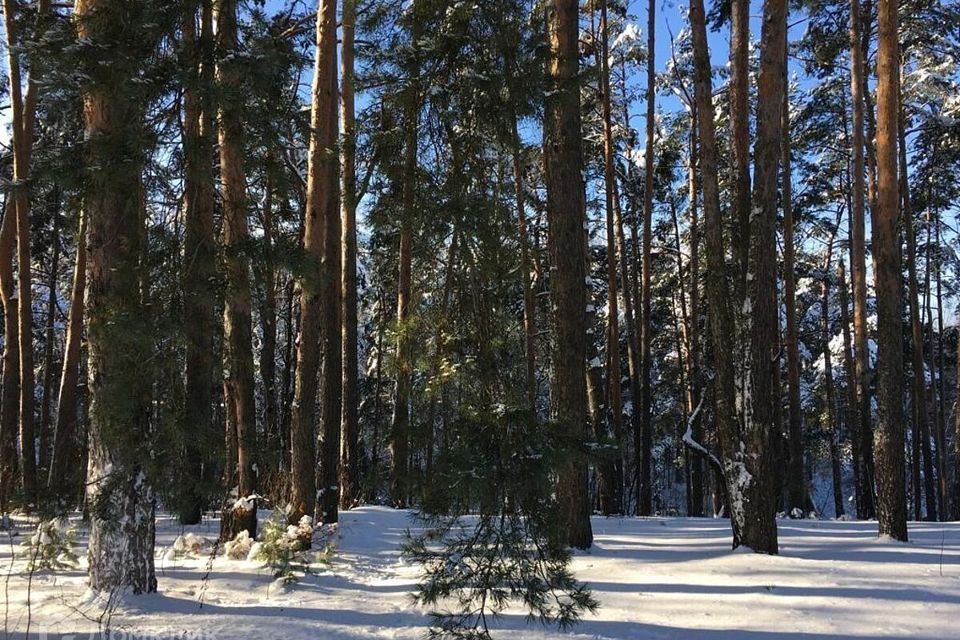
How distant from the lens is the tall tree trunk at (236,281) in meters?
4.83

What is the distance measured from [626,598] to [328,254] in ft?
20.5

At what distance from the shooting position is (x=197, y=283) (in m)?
4.49

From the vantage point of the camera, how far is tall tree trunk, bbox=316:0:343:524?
7734 millimetres

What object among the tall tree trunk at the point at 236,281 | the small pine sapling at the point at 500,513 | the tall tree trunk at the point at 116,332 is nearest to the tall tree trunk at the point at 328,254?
the tall tree trunk at the point at 236,281

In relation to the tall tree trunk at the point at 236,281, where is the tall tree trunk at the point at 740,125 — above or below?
above

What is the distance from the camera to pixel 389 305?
835 inches

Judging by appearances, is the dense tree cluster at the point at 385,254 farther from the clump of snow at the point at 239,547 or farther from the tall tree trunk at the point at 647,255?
the tall tree trunk at the point at 647,255

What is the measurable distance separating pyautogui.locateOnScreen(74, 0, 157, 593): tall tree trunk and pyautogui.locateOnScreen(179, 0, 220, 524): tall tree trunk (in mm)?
314

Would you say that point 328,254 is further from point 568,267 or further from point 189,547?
point 189,547

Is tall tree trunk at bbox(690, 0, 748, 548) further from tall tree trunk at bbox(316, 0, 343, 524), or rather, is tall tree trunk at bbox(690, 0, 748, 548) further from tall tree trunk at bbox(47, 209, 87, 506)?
tall tree trunk at bbox(47, 209, 87, 506)

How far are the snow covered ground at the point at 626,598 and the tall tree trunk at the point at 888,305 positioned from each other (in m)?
0.65

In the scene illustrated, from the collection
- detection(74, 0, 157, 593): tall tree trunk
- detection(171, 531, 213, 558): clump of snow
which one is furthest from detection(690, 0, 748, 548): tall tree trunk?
detection(171, 531, 213, 558): clump of snow

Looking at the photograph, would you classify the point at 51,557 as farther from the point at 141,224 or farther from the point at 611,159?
the point at 611,159

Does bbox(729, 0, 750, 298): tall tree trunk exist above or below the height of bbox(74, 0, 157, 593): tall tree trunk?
above
